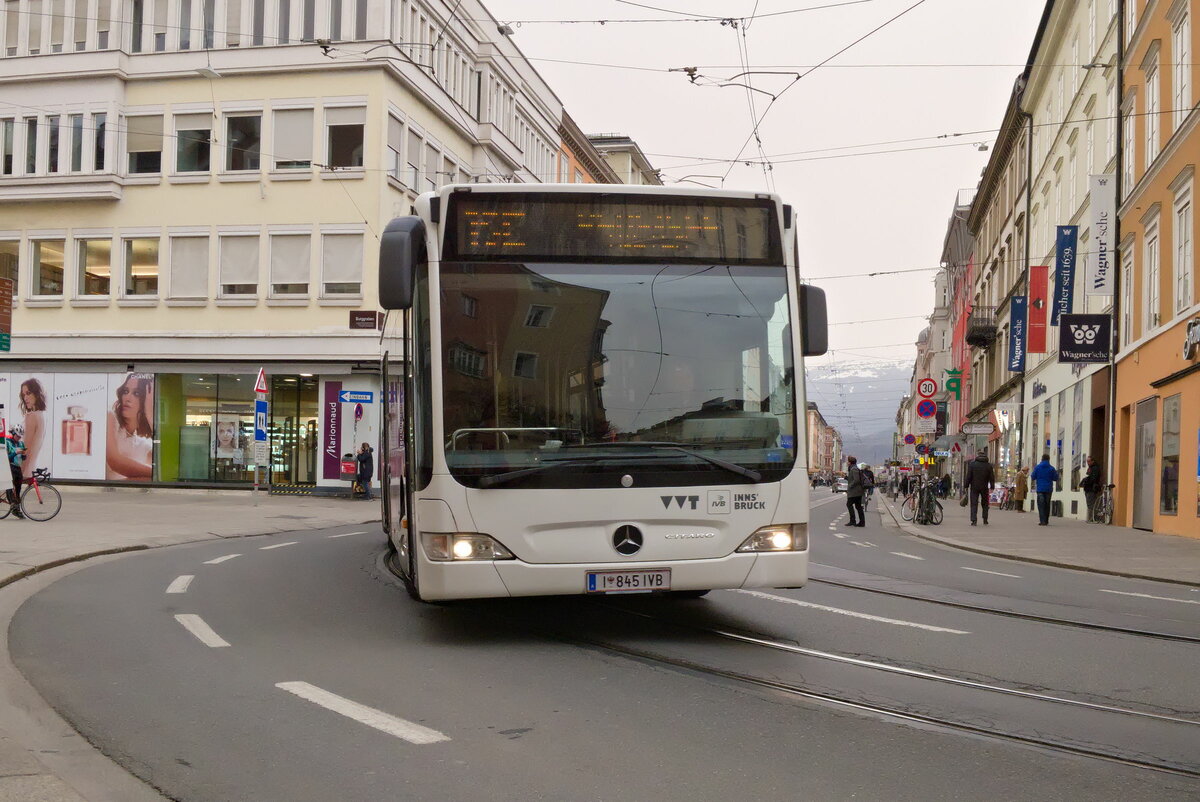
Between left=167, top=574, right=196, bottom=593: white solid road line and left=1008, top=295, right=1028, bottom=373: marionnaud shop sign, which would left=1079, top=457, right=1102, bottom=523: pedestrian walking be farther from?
left=167, top=574, right=196, bottom=593: white solid road line

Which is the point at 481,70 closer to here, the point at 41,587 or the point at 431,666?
the point at 41,587

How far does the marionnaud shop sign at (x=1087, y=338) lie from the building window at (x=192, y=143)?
24.5 metres

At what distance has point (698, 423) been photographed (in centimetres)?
816

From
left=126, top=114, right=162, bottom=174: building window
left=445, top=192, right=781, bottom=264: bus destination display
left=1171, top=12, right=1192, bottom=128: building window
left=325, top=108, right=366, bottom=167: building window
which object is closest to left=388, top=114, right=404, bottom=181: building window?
left=325, top=108, right=366, bottom=167: building window

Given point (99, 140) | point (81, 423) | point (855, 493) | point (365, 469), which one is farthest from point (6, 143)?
point (855, 493)

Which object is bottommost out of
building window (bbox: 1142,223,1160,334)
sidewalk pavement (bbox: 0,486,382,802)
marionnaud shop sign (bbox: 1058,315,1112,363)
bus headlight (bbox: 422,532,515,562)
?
sidewalk pavement (bbox: 0,486,382,802)

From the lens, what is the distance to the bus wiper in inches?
316

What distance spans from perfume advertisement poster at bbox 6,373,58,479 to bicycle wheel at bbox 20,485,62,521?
18624mm

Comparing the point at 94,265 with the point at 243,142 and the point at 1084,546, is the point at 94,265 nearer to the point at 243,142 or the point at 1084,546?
the point at 243,142

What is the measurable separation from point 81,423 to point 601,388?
33628 mm

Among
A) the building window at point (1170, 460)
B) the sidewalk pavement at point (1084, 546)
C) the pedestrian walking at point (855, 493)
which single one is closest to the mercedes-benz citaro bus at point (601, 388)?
the sidewalk pavement at point (1084, 546)

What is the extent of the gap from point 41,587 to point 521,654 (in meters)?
6.22

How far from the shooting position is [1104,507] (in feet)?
95.6

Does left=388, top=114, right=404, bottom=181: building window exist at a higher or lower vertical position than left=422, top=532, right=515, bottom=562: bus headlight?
higher
